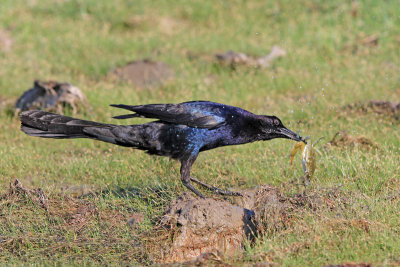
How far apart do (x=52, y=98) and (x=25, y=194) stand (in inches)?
149

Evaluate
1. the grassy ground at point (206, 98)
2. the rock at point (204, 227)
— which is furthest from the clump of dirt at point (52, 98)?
the rock at point (204, 227)

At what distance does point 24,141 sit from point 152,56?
3.82m

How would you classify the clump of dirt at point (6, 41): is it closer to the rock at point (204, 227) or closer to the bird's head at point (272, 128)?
the bird's head at point (272, 128)

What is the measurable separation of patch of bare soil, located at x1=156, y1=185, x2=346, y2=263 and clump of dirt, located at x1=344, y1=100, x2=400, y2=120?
3563 millimetres

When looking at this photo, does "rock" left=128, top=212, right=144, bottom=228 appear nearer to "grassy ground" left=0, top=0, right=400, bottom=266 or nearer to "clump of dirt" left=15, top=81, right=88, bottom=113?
"grassy ground" left=0, top=0, right=400, bottom=266

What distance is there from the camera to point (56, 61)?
12406 mm

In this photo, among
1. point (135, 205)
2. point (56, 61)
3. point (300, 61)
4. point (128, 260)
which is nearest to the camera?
point (128, 260)

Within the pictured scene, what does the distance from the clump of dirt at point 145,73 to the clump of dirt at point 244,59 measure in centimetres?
109

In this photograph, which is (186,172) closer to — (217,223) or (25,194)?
(217,223)

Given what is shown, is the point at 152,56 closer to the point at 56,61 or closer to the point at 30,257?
the point at 56,61

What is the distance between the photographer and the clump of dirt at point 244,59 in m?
11.5

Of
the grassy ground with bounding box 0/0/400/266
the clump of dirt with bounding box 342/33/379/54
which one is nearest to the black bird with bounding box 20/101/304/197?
the grassy ground with bounding box 0/0/400/266

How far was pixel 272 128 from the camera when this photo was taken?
6.39 metres

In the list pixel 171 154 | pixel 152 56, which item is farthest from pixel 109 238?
pixel 152 56
